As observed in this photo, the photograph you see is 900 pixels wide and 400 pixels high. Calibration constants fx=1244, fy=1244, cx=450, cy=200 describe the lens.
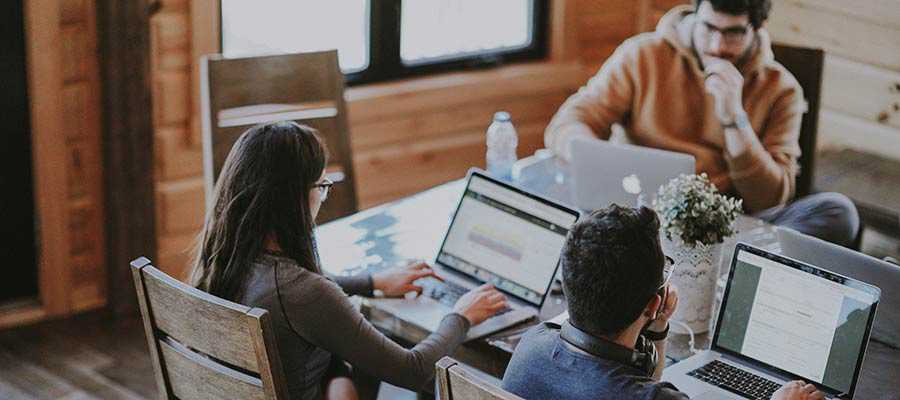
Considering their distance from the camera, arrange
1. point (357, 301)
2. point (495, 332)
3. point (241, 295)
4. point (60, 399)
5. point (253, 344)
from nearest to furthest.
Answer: point (253, 344) → point (241, 295) → point (495, 332) → point (357, 301) → point (60, 399)

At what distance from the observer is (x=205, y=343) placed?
212cm

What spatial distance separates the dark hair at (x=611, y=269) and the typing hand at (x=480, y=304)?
0.51 meters

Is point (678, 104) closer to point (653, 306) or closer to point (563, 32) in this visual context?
point (563, 32)

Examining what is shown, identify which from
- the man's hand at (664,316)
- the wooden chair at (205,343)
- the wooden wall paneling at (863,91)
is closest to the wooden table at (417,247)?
the man's hand at (664,316)

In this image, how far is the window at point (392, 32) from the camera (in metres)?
4.03

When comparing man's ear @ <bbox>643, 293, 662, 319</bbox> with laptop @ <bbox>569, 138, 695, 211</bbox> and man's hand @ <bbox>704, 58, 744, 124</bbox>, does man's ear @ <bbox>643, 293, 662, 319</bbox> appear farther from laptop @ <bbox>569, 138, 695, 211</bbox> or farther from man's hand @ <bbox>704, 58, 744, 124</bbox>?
man's hand @ <bbox>704, 58, 744, 124</bbox>

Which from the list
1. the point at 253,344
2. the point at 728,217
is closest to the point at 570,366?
the point at 253,344

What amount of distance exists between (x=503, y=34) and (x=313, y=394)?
2591 millimetres

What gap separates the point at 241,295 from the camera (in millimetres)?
2227

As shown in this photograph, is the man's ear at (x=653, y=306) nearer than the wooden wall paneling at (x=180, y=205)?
Yes

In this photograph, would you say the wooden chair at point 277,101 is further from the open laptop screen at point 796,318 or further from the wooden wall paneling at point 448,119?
the open laptop screen at point 796,318

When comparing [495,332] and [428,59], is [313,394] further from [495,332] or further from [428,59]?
[428,59]

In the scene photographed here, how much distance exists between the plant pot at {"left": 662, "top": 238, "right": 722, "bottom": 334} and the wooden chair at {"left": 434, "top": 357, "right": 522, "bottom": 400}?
0.79 m

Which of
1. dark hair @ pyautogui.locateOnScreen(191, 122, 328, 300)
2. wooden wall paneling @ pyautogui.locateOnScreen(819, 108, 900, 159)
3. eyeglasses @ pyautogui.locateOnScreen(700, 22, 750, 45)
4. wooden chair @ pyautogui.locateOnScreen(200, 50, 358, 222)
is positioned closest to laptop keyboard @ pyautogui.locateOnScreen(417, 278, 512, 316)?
dark hair @ pyautogui.locateOnScreen(191, 122, 328, 300)
